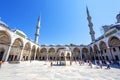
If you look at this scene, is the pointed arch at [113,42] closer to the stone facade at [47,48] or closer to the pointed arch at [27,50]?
the stone facade at [47,48]

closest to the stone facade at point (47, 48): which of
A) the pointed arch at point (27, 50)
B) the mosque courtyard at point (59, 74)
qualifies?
the pointed arch at point (27, 50)

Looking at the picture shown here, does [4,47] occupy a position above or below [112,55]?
above

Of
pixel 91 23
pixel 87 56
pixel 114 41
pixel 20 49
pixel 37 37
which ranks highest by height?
pixel 91 23

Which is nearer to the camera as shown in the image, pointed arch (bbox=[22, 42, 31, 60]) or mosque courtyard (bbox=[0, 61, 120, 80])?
mosque courtyard (bbox=[0, 61, 120, 80])

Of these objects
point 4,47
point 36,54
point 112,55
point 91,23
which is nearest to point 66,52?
point 112,55

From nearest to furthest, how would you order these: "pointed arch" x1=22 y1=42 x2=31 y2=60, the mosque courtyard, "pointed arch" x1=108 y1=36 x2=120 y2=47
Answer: the mosque courtyard, "pointed arch" x1=108 y1=36 x2=120 y2=47, "pointed arch" x1=22 y1=42 x2=31 y2=60

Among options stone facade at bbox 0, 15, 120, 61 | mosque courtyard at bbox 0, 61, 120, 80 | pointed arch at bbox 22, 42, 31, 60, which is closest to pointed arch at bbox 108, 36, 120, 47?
stone facade at bbox 0, 15, 120, 61

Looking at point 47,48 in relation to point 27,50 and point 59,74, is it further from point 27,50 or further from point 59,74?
point 59,74

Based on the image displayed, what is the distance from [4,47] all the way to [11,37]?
4651 mm

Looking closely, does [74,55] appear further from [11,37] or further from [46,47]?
[11,37]

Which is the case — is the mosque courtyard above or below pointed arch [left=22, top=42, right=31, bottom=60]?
below

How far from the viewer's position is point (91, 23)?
3938 cm

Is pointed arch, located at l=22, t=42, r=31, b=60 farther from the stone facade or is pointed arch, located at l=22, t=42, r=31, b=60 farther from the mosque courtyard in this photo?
the mosque courtyard

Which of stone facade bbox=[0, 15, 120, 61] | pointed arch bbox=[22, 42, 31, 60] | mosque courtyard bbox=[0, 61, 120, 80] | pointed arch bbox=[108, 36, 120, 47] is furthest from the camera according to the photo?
pointed arch bbox=[22, 42, 31, 60]
